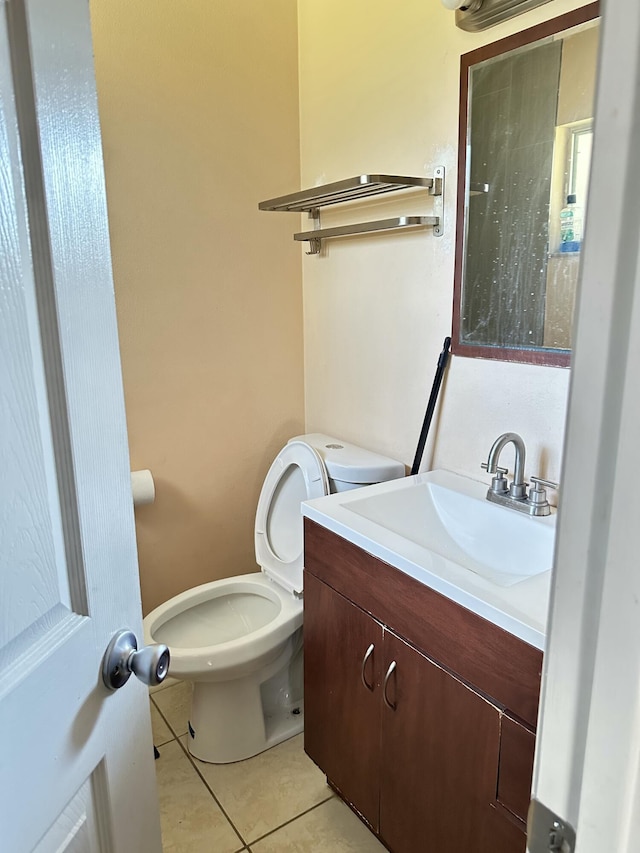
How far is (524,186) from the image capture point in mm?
1390

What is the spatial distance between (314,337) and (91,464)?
1.55m

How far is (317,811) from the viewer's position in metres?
1.67

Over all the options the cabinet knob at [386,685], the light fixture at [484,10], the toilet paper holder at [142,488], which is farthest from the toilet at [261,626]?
the light fixture at [484,10]

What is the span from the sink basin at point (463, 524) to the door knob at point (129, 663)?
0.70 metres

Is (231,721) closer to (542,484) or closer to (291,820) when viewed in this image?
(291,820)

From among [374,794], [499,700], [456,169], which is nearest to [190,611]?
[374,794]

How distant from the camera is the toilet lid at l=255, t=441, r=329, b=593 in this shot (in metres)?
1.87

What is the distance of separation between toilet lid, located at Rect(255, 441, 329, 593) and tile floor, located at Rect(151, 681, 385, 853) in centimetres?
56

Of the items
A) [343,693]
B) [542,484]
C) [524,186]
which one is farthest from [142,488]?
[524,186]

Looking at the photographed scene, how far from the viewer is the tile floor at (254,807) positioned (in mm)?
1572

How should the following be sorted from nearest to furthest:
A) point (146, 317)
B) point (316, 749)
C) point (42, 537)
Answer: point (42, 537), point (316, 749), point (146, 317)

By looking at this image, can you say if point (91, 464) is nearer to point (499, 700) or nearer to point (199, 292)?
point (499, 700)

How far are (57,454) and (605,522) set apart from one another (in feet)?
1.80

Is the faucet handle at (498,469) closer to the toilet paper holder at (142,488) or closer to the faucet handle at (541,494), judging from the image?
the faucet handle at (541,494)
